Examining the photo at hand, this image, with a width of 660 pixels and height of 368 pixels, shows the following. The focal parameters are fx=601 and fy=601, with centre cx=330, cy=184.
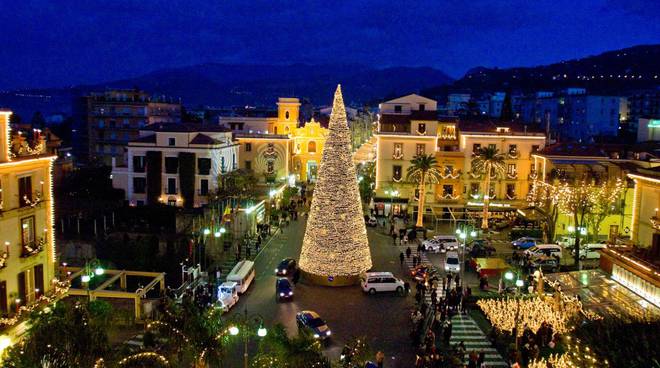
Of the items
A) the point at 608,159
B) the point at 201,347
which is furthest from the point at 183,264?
the point at 608,159

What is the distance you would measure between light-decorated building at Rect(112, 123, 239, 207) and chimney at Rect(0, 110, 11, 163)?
102 ft

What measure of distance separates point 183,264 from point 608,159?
34105 millimetres

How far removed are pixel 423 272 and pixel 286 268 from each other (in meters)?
7.81

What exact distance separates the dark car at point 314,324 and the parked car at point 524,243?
855 inches

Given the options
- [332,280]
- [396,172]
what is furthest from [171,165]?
[332,280]

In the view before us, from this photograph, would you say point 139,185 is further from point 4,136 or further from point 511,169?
point 4,136

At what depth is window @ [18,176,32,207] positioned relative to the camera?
2121 centimetres

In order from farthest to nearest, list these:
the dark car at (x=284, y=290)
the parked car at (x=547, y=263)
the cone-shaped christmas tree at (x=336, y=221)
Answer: the parked car at (x=547, y=263), the cone-shaped christmas tree at (x=336, y=221), the dark car at (x=284, y=290)

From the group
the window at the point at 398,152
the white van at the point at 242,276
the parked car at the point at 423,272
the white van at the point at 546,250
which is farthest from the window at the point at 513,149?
the white van at the point at 242,276

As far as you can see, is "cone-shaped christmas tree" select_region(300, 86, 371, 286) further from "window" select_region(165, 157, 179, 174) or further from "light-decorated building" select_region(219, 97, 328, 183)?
"light-decorated building" select_region(219, 97, 328, 183)

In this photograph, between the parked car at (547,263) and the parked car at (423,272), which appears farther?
the parked car at (547,263)

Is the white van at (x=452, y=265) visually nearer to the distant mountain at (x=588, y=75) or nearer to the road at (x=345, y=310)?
the road at (x=345, y=310)

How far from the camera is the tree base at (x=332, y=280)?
32.8 metres

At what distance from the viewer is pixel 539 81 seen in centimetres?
16050
